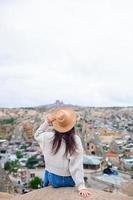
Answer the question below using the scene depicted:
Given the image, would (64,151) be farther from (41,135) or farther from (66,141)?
(41,135)

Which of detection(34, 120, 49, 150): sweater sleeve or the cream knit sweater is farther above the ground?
detection(34, 120, 49, 150): sweater sleeve

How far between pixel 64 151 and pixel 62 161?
0.09m

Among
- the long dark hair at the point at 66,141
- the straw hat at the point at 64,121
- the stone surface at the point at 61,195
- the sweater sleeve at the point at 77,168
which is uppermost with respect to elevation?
the straw hat at the point at 64,121

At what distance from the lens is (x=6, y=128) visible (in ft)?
193

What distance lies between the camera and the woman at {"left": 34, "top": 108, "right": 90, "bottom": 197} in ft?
13.3

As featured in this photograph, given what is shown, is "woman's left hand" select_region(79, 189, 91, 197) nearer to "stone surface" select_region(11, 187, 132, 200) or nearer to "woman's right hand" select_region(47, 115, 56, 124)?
"stone surface" select_region(11, 187, 132, 200)

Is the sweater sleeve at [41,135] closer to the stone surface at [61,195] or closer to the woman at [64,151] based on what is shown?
the woman at [64,151]

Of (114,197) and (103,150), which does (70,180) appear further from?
(103,150)

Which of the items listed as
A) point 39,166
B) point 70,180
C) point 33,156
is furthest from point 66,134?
point 33,156

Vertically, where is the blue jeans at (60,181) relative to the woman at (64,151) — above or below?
below

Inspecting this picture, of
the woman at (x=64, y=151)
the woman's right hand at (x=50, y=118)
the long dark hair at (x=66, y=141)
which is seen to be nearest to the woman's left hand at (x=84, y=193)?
the woman at (x=64, y=151)

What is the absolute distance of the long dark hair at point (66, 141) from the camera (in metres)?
4.07

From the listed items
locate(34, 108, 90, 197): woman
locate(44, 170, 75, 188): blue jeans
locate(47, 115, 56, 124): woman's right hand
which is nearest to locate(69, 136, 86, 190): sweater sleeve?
locate(34, 108, 90, 197): woman

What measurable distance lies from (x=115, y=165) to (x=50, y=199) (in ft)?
103
